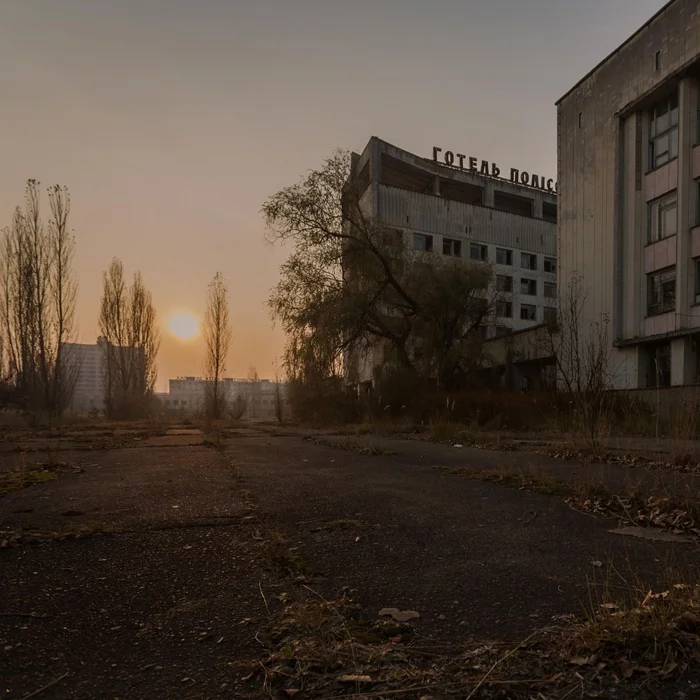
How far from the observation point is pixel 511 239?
159 ft

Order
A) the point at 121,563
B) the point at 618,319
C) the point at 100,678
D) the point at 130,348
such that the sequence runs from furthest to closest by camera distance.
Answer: the point at 130,348 → the point at 618,319 → the point at 121,563 → the point at 100,678

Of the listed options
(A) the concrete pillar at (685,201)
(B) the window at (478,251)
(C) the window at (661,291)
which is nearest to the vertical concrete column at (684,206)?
(A) the concrete pillar at (685,201)

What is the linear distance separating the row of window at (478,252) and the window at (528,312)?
3.60 metres

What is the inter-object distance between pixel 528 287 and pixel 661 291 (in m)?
30.1

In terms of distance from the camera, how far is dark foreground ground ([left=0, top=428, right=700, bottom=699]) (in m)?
1.71

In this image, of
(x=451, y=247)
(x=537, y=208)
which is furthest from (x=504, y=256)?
(x=537, y=208)

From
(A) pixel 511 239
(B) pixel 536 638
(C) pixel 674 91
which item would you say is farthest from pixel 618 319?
(A) pixel 511 239

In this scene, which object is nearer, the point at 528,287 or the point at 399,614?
the point at 399,614

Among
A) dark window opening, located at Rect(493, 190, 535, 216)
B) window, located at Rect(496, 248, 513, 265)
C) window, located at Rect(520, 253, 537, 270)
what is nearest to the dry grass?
window, located at Rect(496, 248, 513, 265)

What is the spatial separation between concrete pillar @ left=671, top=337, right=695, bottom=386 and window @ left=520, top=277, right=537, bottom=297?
30816mm

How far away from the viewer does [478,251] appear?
154 ft

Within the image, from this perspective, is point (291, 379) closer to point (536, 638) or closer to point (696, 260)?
point (696, 260)

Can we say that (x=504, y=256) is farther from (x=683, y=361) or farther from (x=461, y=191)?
(x=683, y=361)

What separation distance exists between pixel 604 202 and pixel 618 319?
5.25m
